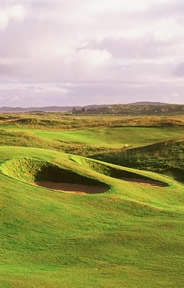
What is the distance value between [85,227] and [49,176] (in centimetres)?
859

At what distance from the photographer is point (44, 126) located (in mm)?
57000

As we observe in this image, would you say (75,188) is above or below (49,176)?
below

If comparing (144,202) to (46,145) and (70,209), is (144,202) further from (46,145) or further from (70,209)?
(46,145)

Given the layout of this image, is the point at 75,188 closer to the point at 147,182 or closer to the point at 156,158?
the point at 147,182

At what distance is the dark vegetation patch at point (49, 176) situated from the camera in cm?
2280

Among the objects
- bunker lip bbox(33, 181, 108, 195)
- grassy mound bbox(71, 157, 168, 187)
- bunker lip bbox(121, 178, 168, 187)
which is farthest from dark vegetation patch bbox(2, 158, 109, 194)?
bunker lip bbox(121, 178, 168, 187)

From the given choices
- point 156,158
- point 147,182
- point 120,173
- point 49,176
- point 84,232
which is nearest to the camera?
point 84,232

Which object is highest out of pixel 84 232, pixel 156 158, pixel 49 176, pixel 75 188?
pixel 156 158

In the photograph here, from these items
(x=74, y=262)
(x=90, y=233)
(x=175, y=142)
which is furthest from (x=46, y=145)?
(x=74, y=262)

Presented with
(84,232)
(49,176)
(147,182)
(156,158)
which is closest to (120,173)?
(147,182)

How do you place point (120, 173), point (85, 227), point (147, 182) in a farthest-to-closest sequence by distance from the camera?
point (120, 173) → point (147, 182) → point (85, 227)

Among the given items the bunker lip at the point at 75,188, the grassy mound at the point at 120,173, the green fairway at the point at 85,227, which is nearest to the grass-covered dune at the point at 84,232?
the green fairway at the point at 85,227

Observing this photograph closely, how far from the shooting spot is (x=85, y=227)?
16141 mm

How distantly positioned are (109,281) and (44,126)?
1843 inches
